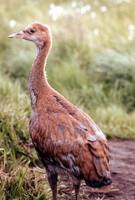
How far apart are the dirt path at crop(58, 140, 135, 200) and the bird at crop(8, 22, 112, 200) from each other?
724 millimetres

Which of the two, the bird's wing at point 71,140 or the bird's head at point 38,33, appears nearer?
the bird's wing at point 71,140

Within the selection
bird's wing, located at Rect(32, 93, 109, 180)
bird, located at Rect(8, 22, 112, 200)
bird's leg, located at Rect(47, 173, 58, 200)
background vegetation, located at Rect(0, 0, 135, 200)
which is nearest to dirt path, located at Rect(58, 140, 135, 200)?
background vegetation, located at Rect(0, 0, 135, 200)

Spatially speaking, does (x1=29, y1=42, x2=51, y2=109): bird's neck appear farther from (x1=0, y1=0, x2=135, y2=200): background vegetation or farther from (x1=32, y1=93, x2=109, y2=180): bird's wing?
(x1=0, y1=0, x2=135, y2=200): background vegetation

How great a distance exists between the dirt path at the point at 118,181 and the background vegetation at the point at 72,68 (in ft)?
1.19

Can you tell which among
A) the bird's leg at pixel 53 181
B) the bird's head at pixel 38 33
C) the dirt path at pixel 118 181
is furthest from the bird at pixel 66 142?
the dirt path at pixel 118 181

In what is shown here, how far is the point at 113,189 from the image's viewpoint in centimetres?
784

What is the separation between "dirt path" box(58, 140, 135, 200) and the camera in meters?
7.67

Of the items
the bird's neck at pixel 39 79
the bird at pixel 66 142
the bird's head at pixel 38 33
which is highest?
the bird's head at pixel 38 33

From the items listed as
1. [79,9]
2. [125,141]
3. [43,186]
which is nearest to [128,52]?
[79,9]

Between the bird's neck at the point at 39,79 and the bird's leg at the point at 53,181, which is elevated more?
the bird's neck at the point at 39,79

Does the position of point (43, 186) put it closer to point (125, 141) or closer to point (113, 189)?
point (113, 189)

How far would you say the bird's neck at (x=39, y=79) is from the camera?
22.9 feet

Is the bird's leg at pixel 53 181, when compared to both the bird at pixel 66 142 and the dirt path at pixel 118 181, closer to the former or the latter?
the bird at pixel 66 142

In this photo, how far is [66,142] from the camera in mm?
6566
